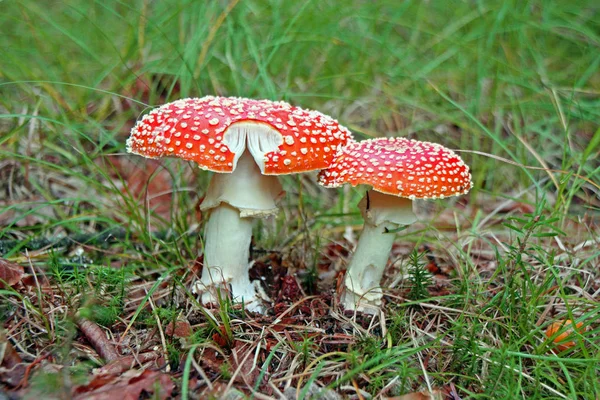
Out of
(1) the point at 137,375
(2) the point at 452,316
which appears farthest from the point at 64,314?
(2) the point at 452,316

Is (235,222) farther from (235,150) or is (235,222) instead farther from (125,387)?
(125,387)

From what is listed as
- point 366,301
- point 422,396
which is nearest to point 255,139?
point 366,301

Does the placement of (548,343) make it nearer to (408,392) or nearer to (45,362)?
(408,392)

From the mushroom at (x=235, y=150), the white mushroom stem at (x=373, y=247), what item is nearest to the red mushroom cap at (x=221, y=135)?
the mushroom at (x=235, y=150)

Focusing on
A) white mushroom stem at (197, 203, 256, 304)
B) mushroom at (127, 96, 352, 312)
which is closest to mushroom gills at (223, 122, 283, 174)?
mushroom at (127, 96, 352, 312)

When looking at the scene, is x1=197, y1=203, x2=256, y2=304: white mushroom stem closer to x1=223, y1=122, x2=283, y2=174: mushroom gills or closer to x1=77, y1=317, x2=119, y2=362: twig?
x1=223, y1=122, x2=283, y2=174: mushroom gills

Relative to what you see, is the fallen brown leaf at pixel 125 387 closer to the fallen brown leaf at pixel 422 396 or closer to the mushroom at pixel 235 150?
the mushroom at pixel 235 150

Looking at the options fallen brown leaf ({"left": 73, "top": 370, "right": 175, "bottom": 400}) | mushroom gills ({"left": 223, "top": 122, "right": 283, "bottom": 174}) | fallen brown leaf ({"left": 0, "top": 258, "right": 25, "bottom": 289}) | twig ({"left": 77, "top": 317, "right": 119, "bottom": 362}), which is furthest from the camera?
fallen brown leaf ({"left": 0, "top": 258, "right": 25, "bottom": 289})
